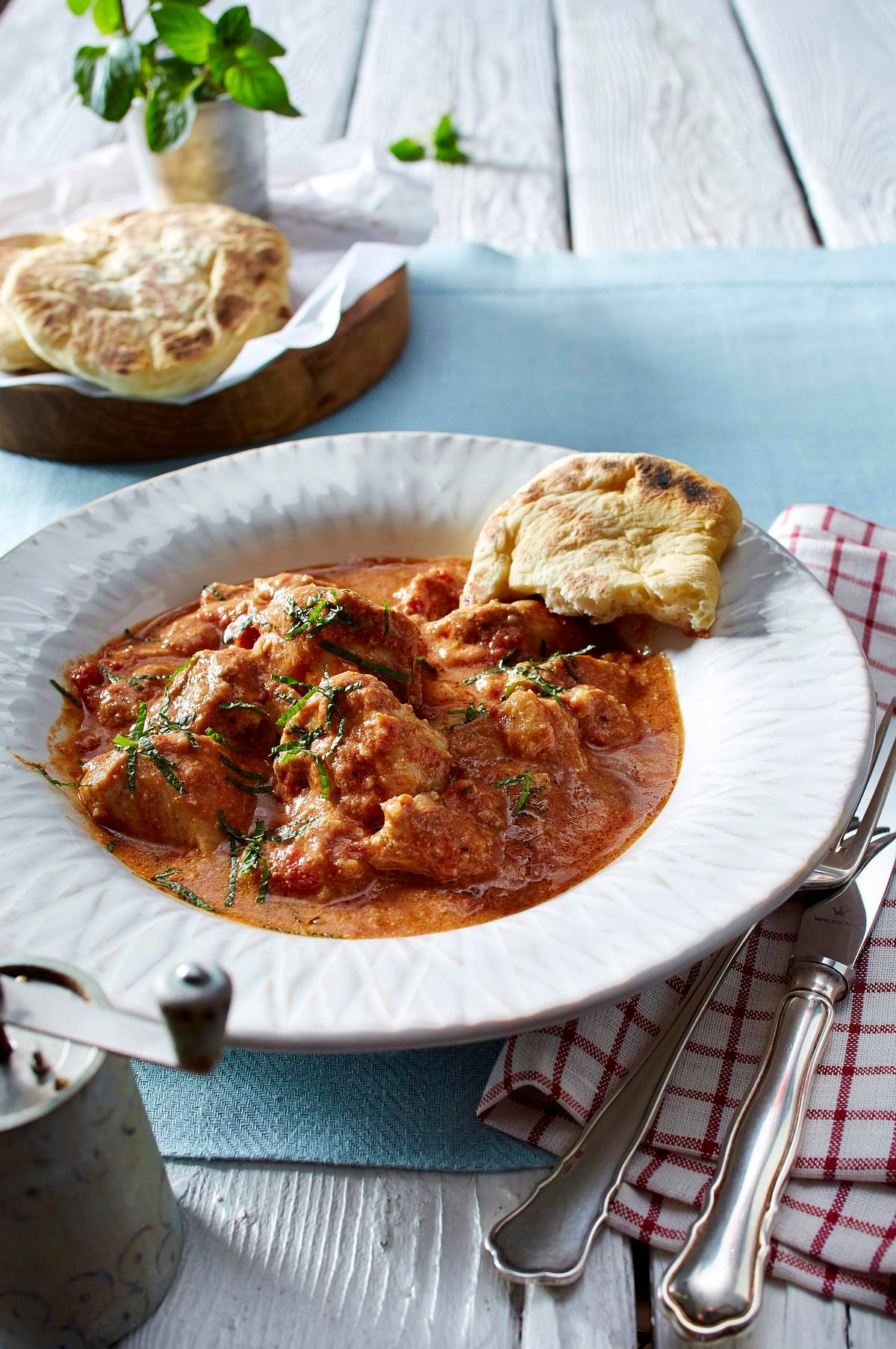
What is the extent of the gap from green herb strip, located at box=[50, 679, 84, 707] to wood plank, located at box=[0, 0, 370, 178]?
410 centimetres

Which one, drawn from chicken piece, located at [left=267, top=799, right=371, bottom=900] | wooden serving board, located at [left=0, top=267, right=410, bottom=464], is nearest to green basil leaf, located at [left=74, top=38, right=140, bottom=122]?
wooden serving board, located at [left=0, top=267, right=410, bottom=464]

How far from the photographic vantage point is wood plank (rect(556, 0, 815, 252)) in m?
5.89

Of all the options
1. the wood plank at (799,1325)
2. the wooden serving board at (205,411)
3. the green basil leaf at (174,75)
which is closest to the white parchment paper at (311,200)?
the wooden serving board at (205,411)

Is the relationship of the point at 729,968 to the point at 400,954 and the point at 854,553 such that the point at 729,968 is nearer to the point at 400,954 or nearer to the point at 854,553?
→ the point at 400,954

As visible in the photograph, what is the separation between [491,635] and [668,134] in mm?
4837

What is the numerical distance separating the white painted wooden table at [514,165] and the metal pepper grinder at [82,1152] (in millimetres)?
151

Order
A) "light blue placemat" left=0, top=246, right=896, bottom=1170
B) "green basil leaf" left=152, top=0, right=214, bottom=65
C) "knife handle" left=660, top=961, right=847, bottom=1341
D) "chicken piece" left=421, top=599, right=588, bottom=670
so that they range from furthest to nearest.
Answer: "green basil leaf" left=152, top=0, right=214, bottom=65
"light blue placemat" left=0, top=246, right=896, bottom=1170
"chicken piece" left=421, top=599, right=588, bottom=670
"knife handle" left=660, top=961, right=847, bottom=1341

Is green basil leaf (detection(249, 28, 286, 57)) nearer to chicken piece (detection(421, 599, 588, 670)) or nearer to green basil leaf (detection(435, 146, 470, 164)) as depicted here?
green basil leaf (detection(435, 146, 470, 164))

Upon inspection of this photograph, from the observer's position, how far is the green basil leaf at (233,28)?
4918 mm

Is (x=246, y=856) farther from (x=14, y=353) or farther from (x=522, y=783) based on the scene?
(x=14, y=353)

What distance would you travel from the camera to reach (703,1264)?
192cm

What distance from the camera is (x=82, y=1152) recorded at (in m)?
1.77

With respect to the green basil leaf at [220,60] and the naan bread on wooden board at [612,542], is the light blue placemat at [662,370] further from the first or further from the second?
the green basil leaf at [220,60]

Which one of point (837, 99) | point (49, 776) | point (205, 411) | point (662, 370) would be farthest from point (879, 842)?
point (837, 99)
